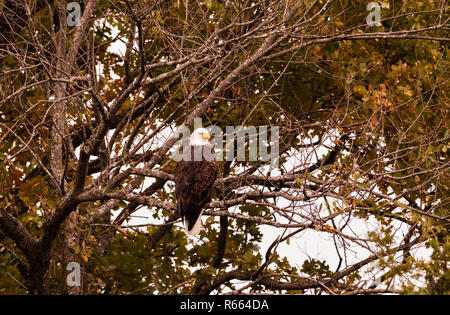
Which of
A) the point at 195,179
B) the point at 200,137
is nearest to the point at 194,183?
the point at 195,179

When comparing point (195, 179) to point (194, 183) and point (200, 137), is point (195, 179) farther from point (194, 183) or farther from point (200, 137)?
point (200, 137)

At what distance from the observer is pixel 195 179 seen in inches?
270

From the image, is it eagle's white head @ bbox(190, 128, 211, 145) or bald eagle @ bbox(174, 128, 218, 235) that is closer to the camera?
bald eagle @ bbox(174, 128, 218, 235)

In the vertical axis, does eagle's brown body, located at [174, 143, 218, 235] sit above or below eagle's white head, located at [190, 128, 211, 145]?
below

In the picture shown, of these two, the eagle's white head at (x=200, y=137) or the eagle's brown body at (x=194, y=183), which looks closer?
the eagle's brown body at (x=194, y=183)

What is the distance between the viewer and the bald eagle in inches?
268

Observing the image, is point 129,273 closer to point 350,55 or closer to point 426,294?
point 350,55

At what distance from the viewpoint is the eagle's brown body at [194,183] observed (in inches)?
268

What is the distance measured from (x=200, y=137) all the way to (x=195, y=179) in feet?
1.71

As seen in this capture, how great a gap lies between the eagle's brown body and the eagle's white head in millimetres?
75

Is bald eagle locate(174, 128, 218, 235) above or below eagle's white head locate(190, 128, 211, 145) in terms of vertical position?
below

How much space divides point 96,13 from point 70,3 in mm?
894

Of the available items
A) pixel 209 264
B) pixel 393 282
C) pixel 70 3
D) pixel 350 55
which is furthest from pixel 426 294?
pixel 70 3
